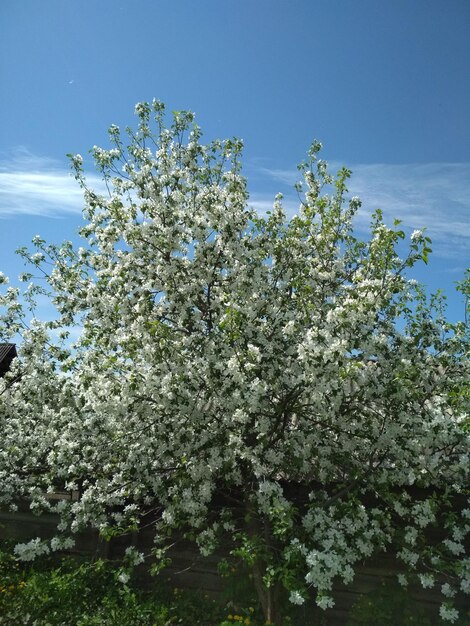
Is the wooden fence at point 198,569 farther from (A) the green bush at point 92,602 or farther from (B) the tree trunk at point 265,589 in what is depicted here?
(B) the tree trunk at point 265,589

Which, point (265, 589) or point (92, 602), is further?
point (92, 602)

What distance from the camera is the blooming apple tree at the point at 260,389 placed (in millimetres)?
7430

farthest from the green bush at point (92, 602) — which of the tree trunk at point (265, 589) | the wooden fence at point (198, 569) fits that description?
the tree trunk at point (265, 589)

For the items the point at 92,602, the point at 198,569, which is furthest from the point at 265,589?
the point at 92,602

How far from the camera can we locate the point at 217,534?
839 cm

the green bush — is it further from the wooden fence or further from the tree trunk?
the tree trunk

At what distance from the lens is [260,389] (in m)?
7.03

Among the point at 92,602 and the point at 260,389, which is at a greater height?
the point at 260,389

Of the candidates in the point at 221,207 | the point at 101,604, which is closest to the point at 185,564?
the point at 101,604

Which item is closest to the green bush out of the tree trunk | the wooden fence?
the wooden fence

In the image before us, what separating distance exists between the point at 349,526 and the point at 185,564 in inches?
163

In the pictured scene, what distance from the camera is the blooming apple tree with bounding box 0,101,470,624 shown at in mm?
7430

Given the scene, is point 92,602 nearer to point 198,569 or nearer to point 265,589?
point 198,569

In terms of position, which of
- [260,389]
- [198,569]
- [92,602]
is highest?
[260,389]
